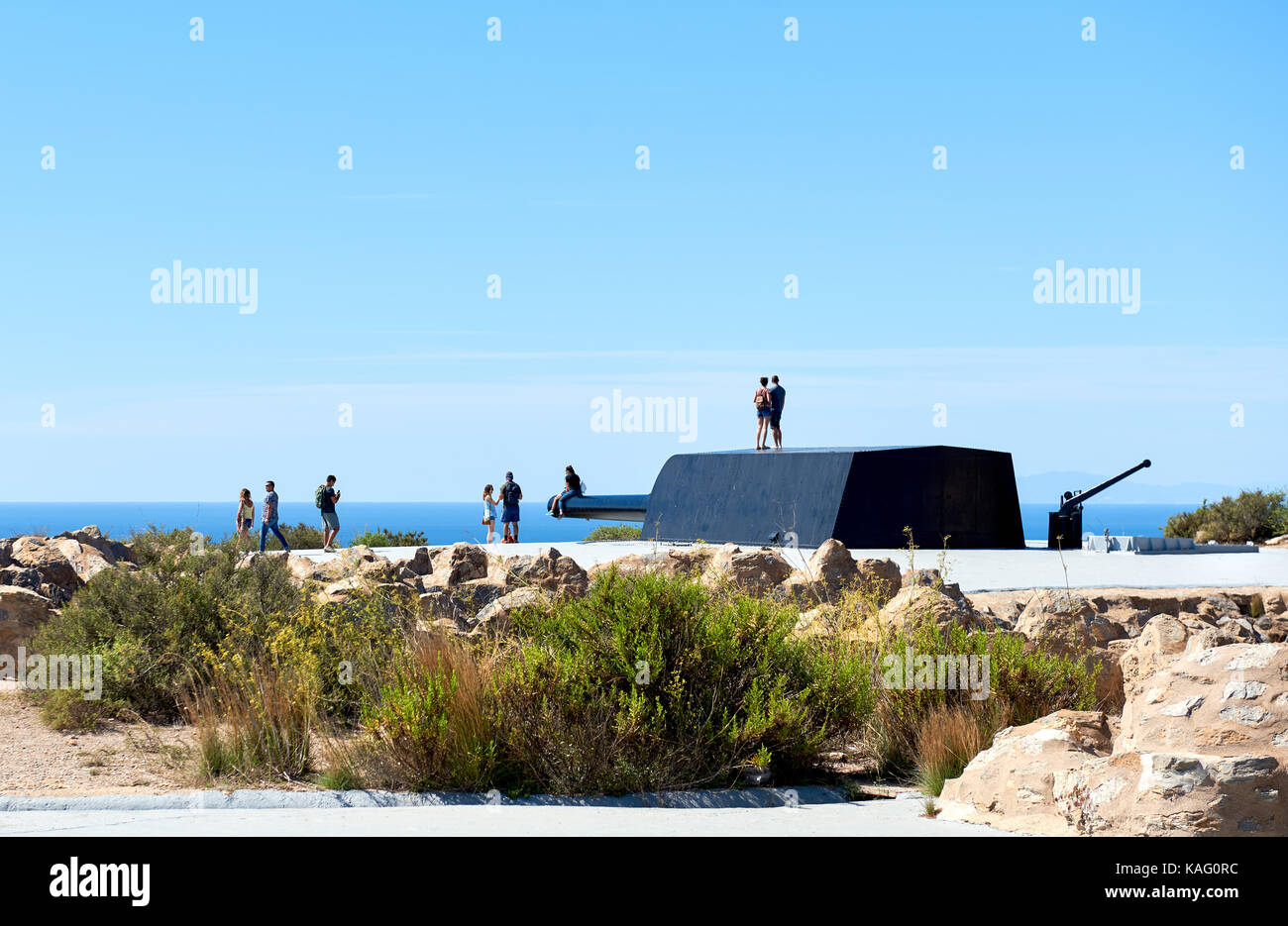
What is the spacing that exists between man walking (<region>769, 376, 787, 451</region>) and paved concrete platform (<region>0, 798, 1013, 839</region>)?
53.2ft

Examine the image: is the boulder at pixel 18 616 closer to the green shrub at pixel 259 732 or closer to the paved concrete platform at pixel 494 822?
the green shrub at pixel 259 732

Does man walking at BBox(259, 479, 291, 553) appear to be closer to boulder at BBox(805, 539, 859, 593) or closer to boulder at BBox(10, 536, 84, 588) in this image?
boulder at BBox(10, 536, 84, 588)

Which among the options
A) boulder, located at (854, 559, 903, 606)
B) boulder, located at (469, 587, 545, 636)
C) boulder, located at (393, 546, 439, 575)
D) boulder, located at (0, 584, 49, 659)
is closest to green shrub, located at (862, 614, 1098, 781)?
boulder, located at (469, 587, 545, 636)

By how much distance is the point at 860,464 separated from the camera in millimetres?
19938

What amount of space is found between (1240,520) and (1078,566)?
16476mm

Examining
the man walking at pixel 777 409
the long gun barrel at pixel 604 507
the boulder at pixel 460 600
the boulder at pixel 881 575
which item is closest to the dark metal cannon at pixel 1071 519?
the man walking at pixel 777 409

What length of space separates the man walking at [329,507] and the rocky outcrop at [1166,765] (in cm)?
1729

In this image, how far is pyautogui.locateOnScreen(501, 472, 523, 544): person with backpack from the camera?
23.4 metres

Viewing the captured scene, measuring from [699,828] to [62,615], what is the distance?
6758 millimetres

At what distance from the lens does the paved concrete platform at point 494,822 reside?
17.3 feet

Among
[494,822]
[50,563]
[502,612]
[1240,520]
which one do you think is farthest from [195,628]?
[1240,520]

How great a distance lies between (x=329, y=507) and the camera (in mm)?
22031

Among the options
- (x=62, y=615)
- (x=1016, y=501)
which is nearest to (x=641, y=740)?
(x=62, y=615)

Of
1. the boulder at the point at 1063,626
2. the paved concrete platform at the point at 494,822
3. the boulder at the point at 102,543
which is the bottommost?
the paved concrete platform at the point at 494,822
